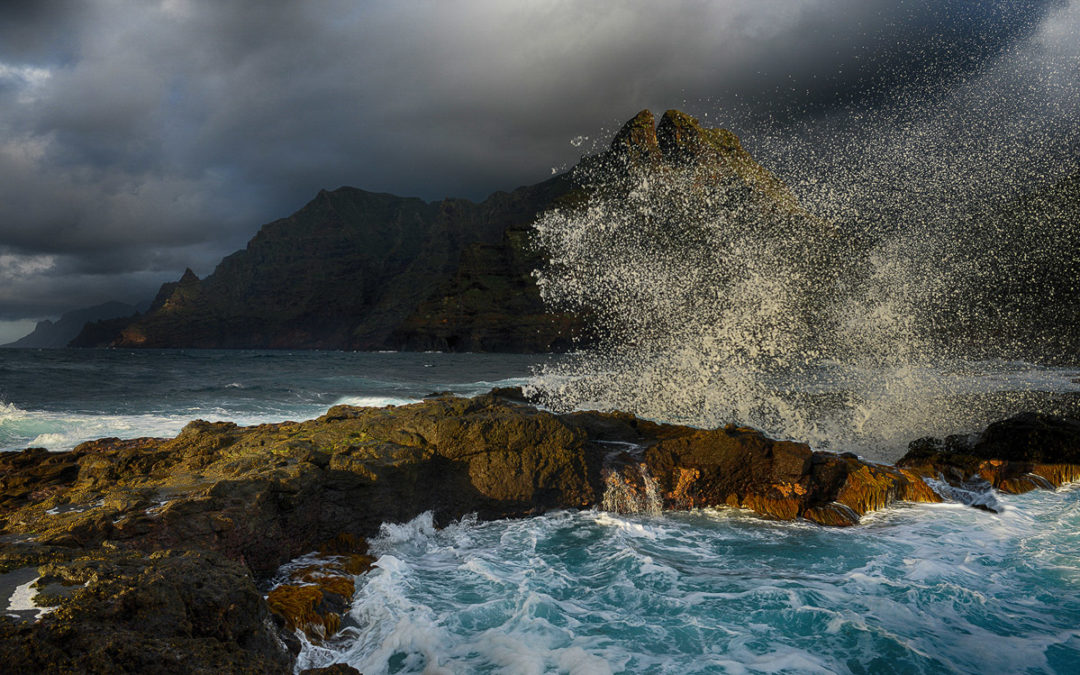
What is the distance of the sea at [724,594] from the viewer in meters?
4.26

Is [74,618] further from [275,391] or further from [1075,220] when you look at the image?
[1075,220]

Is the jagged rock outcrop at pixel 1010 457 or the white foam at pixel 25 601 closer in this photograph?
the white foam at pixel 25 601

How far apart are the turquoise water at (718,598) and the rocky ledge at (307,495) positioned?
1.81 ft

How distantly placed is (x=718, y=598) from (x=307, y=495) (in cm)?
489

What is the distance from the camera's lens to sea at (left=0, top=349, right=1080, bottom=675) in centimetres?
426

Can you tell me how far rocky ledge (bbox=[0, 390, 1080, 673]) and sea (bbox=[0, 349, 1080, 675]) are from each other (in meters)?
0.41

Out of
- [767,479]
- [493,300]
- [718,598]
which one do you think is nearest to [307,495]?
[718,598]

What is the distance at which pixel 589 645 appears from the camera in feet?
14.4

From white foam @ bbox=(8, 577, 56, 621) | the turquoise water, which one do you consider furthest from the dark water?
white foam @ bbox=(8, 577, 56, 621)

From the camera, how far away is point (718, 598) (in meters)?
5.30

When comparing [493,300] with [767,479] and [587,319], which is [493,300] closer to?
[587,319]

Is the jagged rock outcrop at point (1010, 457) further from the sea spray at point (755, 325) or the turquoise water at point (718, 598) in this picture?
the sea spray at point (755, 325)

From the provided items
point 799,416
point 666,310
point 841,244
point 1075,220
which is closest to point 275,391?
point 666,310

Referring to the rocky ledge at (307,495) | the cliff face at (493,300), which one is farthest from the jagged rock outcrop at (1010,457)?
the cliff face at (493,300)
